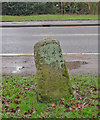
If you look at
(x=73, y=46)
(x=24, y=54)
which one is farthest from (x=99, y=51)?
(x=24, y=54)

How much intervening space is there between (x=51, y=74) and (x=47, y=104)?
53 centimetres

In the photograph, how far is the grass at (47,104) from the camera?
3.87m

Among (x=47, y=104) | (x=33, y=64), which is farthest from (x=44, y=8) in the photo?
(x=47, y=104)

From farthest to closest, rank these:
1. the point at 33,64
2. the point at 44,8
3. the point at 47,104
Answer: the point at 44,8 < the point at 33,64 < the point at 47,104

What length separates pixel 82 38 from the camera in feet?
36.5

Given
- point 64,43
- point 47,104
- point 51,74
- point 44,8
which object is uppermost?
point 44,8

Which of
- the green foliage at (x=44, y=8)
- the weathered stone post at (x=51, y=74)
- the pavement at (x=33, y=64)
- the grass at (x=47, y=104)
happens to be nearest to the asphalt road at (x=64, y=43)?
the pavement at (x=33, y=64)

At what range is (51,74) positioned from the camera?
4289 millimetres

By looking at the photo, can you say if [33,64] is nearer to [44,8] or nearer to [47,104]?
[47,104]

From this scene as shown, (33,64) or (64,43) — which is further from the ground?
(64,43)

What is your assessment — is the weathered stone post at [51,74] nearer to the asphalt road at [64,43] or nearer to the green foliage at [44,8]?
the asphalt road at [64,43]

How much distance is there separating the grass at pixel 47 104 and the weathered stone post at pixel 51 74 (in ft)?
0.46

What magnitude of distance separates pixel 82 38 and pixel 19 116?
7784 millimetres

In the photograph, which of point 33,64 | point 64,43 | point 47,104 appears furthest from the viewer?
point 64,43
